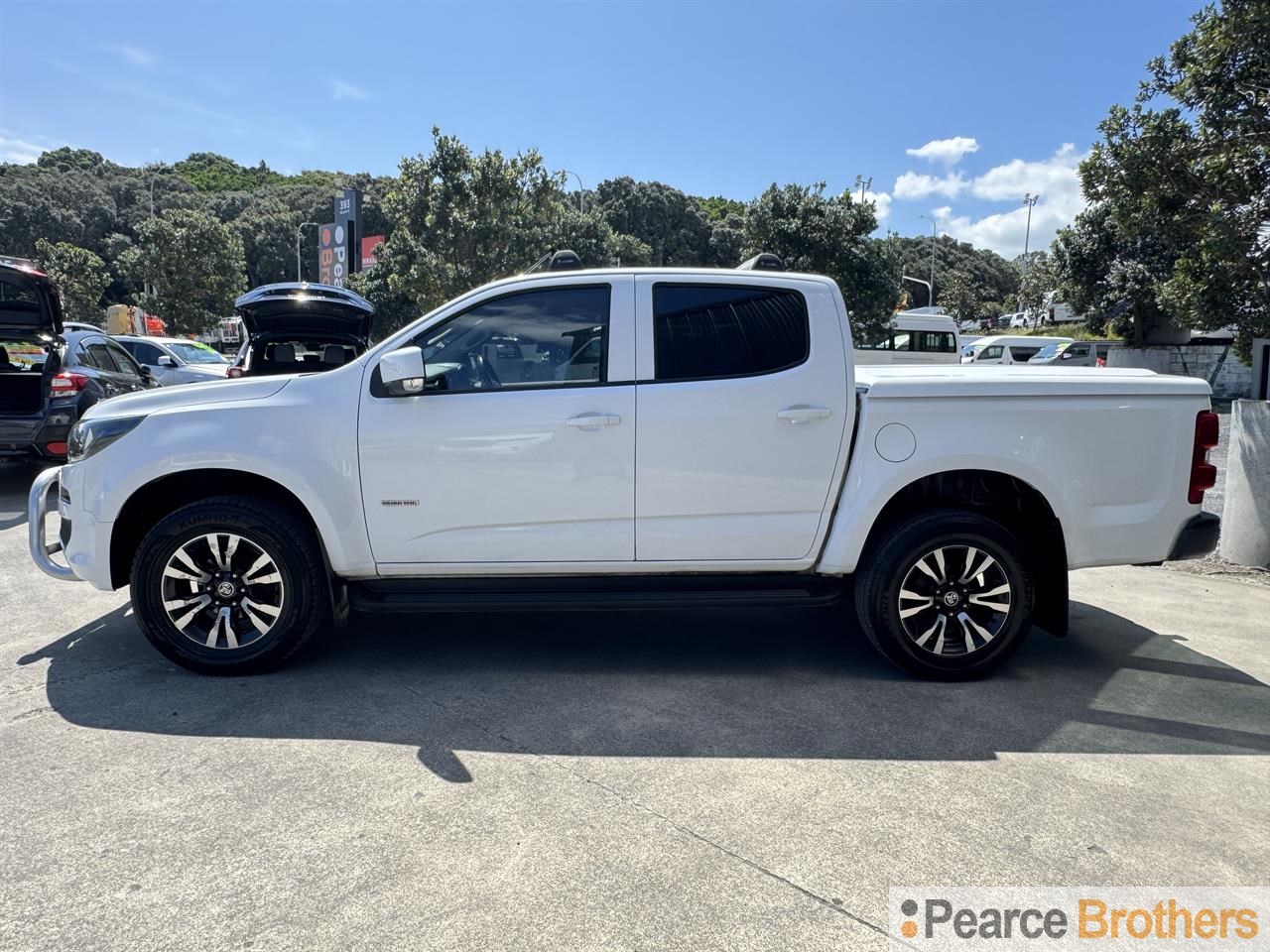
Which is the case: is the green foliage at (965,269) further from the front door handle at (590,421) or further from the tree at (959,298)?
the front door handle at (590,421)

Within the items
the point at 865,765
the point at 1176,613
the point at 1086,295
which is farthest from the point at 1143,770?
the point at 1086,295

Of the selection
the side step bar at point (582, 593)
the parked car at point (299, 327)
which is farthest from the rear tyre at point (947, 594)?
the parked car at point (299, 327)

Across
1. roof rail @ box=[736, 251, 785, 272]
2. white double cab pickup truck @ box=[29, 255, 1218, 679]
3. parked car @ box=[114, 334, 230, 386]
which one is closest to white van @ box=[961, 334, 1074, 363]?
parked car @ box=[114, 334, 230, 386]

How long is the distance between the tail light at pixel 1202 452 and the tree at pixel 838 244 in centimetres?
2049

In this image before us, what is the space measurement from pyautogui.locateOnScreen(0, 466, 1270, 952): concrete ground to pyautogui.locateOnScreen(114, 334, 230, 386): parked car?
11.1m

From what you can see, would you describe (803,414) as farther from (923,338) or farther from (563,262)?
(923,338)

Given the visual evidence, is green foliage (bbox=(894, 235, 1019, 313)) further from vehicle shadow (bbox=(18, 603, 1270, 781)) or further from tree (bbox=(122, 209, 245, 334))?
vehicle shadow (bbox=(18, 603, 1270, 781))

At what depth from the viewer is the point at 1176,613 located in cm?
556

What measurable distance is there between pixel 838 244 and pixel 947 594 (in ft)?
71.4

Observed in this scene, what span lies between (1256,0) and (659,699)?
625cm

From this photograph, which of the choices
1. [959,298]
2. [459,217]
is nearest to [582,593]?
[459,217]

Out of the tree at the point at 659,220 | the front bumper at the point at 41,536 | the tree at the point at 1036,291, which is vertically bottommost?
the front bumper at the point at 41,536

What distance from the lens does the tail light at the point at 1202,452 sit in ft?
13.6

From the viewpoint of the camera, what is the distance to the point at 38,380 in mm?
8766
